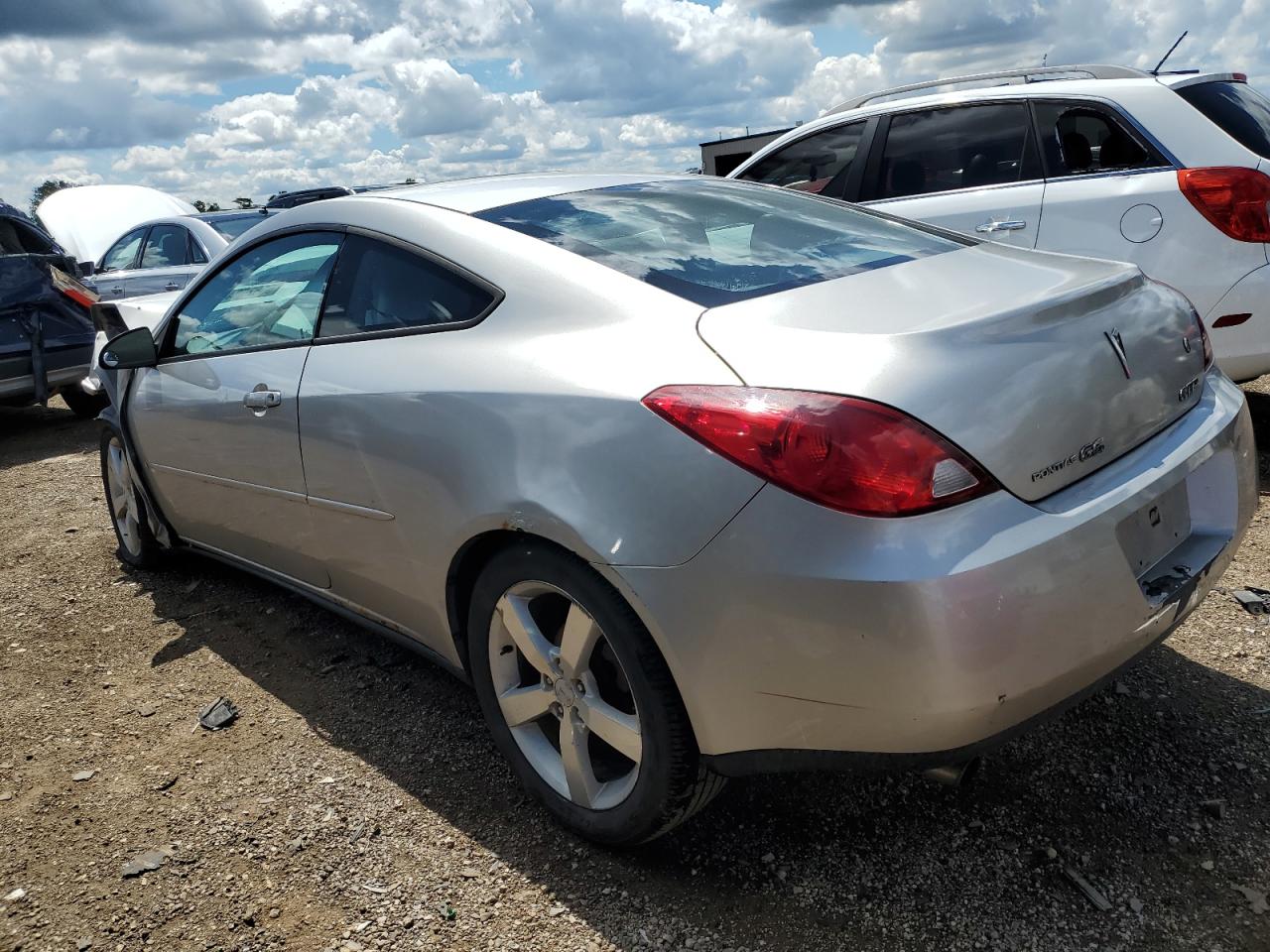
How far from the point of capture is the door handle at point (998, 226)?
490 centimetres

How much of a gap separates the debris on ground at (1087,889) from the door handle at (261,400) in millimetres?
2352

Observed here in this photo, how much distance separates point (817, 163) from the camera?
5891mm

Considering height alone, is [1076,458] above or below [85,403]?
above

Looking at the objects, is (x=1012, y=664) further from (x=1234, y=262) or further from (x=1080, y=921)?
(x=1234, y=262)

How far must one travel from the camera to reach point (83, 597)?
4332 mm

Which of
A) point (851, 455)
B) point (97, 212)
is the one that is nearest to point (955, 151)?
point (851, 455)

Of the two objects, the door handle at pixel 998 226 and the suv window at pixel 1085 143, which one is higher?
the suv window at pixel 1085 143

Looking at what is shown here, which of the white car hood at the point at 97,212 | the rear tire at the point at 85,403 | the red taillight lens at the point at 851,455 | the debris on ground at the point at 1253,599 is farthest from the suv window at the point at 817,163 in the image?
the white car hood at the point at 97,212

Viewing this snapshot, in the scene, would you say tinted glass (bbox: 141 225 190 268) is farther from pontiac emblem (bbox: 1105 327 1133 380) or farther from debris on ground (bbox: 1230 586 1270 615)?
pontiac emblem (bbox: 1105 327 1133 380)

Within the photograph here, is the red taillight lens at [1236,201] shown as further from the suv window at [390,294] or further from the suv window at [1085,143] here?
the suv window at [390,294]

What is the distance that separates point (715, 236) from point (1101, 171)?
9.97 feet

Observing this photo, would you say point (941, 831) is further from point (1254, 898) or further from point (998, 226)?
point (998, 226)

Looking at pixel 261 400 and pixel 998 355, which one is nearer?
pixel 998 355

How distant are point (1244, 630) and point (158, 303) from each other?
6.37 meters
